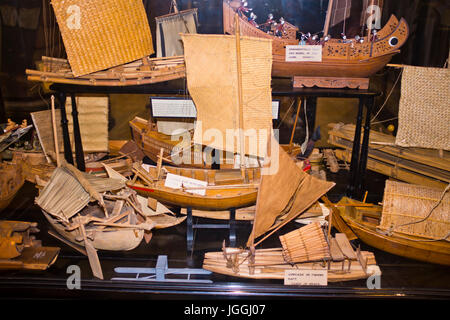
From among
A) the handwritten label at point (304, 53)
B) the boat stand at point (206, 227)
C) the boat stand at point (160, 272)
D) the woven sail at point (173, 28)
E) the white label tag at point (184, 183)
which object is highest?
the woven sail at point (173, 28)

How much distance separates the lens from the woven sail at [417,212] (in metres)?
3.16

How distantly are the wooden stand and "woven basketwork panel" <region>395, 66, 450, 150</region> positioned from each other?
41 centimetres

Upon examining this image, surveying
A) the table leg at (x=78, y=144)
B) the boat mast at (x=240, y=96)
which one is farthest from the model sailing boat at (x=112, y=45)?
the table leg at (x=78, y=144)

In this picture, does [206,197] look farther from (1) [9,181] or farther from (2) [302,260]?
(1) [9,181]

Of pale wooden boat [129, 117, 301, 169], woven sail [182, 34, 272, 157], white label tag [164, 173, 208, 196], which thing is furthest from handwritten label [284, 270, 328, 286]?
pale wooden boat [129, 117, 301, 169]

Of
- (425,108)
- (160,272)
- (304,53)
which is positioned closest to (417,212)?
(425,108)

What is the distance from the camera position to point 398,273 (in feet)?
10.2

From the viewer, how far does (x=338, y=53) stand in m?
3.56

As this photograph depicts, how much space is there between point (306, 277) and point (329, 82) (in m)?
2.00

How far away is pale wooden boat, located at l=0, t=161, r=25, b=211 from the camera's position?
3779 millimetres

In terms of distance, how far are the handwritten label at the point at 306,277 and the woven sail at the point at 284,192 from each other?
1.38ft

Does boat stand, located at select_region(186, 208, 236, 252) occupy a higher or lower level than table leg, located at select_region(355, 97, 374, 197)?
lower

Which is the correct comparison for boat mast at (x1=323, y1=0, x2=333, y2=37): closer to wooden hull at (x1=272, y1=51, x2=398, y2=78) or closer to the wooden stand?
wooden hull at (x1=272, y1=51, x2=398, y2=78)

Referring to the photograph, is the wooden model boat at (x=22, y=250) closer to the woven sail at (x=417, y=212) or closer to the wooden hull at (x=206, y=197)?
the wooden hull at (x=206, y=197)
